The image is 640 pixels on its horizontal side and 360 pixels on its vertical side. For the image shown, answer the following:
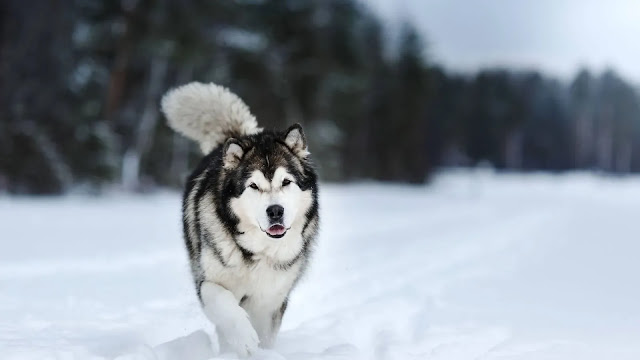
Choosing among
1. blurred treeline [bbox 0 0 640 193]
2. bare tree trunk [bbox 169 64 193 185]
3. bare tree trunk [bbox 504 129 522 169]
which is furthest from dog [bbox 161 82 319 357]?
bare tree trunk [bbox 504 129 522 169]

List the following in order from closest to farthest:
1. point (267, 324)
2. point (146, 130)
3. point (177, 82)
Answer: point (267, 324) → point (146, 130) → point (177, 82)

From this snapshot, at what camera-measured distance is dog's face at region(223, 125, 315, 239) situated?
11.7 feet

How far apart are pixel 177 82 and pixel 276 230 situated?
18.0m

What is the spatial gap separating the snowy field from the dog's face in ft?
2.55

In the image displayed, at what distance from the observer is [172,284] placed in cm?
654

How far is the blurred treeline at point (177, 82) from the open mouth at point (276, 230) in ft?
45.5

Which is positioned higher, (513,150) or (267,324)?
(267,324)

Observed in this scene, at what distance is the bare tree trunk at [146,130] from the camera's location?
18.4 metres

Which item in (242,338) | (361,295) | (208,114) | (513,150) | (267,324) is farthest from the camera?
(513,150)

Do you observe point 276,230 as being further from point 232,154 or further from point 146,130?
point 146,130

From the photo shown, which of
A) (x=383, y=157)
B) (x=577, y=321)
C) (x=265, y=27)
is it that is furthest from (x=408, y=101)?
(x=577, y=321)

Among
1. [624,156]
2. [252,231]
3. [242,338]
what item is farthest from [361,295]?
[624,156]

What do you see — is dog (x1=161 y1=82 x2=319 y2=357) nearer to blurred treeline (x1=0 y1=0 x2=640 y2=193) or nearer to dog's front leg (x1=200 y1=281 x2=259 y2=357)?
dog's front leg (x1=200 y1=281 x2=259 y2=357)

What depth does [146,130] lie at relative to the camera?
19.2 metres
